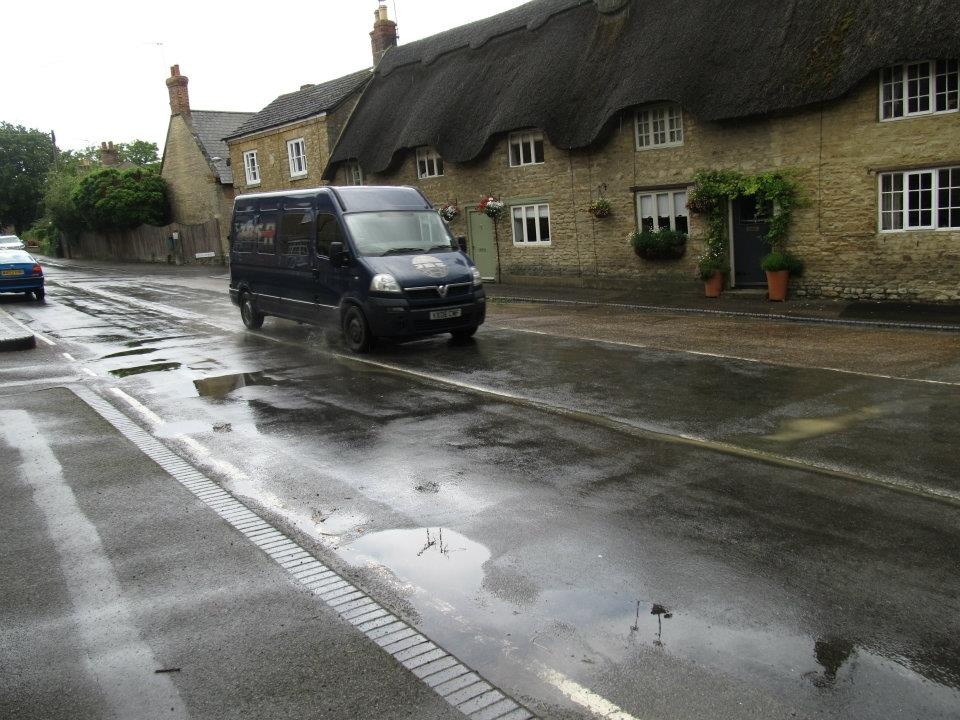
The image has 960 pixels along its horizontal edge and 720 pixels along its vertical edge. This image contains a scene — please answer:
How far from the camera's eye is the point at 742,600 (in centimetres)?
462

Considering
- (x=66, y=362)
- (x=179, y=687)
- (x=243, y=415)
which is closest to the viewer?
(x=179, y=687)

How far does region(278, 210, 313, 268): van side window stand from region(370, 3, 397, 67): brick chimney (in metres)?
20.3

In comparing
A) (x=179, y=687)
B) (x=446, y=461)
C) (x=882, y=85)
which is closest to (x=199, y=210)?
(x=882, y=85)

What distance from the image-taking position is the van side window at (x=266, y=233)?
50.9 ft

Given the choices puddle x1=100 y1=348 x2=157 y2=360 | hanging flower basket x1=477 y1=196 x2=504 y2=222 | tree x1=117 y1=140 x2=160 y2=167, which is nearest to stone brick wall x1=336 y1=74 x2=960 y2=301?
hanging flower basket x1=477 y1=196 x2=504 y2=222

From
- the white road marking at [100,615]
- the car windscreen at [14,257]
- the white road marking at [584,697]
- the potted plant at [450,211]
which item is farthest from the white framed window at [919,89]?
the car windscreen at [14,257]

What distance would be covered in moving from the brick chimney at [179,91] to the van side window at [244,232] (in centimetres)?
3007

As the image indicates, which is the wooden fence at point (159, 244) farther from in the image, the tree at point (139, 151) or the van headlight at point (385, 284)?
the tree at point (139, 151)

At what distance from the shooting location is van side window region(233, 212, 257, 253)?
1625 centimetres

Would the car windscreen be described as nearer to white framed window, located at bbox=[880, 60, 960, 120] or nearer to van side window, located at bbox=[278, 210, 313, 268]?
van side window, located at bbox=[278, 210, 313, 268]

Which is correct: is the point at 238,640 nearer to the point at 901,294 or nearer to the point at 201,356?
the point at 201,356

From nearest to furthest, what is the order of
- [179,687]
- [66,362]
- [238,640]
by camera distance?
[179,687] < [238,640] < [66,362]

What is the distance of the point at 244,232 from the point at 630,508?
12.6 meters

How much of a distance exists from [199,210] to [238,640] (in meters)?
42.6
